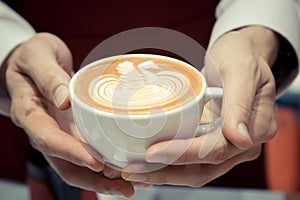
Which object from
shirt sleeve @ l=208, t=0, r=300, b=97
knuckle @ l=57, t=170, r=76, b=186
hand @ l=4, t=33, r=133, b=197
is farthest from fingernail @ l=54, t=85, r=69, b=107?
shirt sleeve @ l=208, t=0, r=300, b=97

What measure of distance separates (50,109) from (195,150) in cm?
20

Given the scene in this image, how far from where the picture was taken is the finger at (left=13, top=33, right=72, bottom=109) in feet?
1.92

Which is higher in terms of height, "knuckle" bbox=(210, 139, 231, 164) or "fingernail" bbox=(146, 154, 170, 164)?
"fingernail" bbox=(146, 154, 170, 164)

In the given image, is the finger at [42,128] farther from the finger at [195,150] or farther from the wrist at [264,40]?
the wrist at [264,40]

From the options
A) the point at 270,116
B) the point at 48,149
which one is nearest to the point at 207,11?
the point at 270,116

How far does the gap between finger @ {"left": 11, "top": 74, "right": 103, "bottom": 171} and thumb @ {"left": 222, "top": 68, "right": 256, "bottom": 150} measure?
5.1 inches

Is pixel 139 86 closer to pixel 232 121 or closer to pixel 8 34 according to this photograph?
pixel 232 121

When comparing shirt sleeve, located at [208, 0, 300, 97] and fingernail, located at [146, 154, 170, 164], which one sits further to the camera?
shirt sleeve, located at [208, 0, 300, 97]

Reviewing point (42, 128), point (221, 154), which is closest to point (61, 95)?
point (42, 128)

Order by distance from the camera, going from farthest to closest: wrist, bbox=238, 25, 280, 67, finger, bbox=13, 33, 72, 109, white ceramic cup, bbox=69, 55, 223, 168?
wrist, bbox=238, 25, 280, 67
finger, bbox=13, 33, 72, 109
white ceramic cup, bbox=69, 55, 223, 168

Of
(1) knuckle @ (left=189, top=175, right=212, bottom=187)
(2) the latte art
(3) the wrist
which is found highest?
Result: (2) the latte art

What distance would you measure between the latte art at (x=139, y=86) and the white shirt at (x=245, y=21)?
0.65 ft

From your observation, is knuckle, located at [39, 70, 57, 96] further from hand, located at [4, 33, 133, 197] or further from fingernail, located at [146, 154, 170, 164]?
fingernail, located at [146, 154, 170, 164]

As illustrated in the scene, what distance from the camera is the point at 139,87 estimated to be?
52cm
